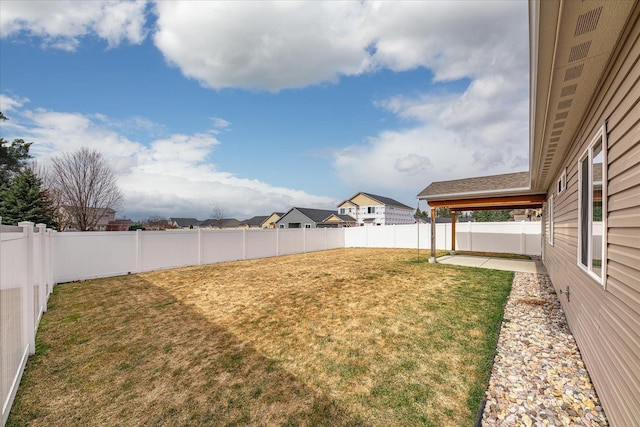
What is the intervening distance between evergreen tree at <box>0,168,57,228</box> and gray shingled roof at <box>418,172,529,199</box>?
81.7ft

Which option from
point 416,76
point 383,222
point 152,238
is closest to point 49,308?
point 152,238

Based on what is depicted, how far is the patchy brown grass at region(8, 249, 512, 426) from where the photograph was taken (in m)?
2.44

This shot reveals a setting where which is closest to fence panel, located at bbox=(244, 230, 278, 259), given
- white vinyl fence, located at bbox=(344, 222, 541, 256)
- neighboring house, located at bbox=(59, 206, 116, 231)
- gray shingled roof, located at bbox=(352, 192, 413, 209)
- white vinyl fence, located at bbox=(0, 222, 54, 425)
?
white vinyl fence, located at bbox=(344, 222, 541, 256)

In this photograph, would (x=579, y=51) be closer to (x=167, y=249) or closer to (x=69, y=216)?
(x=167, y=249)

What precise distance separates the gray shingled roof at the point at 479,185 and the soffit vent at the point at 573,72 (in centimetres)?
767

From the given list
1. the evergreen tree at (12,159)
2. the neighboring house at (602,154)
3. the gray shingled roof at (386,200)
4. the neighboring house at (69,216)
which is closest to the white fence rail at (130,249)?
the neighboring house at (602,154)

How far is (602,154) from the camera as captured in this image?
94.3 inches

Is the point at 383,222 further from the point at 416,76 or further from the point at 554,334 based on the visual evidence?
the point at 554,334

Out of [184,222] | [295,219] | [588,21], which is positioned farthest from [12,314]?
[184,222]

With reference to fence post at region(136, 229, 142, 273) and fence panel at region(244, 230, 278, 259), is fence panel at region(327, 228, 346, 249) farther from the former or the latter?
fence post at region(136, 229, 142, 273)

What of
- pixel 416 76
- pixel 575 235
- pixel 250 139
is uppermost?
pixel 416 76

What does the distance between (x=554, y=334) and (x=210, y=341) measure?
510 cm

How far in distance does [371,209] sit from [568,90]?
40885 millimetres

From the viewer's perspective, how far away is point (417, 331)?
4.04m
